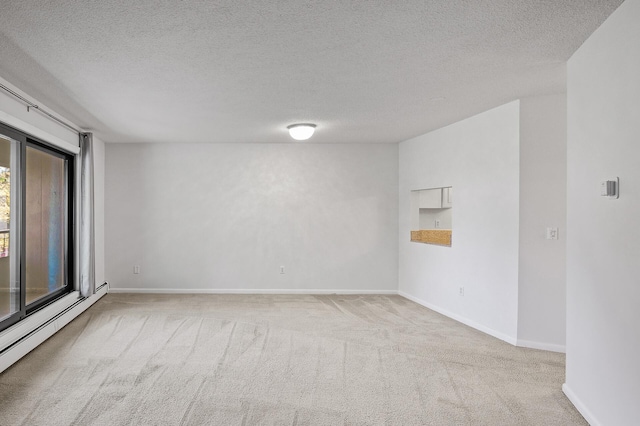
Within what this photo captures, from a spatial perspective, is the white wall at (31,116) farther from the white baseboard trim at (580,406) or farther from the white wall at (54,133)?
the white baseboard trim at (580,406)

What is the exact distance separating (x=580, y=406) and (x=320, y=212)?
13.9 feet

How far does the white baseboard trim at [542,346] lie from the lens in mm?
3752

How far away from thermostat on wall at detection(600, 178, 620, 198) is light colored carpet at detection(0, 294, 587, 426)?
4.73 ft

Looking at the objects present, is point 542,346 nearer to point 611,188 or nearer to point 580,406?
point 580,406

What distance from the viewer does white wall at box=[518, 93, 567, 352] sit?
12.4 ft

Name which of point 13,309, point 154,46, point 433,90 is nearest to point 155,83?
point 154,46

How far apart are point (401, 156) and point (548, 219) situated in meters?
2.68

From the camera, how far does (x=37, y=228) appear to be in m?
4.89

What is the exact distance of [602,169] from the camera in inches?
92.7

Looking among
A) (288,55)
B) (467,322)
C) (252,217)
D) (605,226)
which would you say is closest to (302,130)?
(252,217)

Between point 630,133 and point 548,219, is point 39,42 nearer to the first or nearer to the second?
point 630,133

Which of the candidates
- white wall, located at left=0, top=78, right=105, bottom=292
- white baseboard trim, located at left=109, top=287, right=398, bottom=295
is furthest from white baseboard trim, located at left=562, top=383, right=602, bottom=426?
white wall, located at left=0, top=78, right=105, bottom=292

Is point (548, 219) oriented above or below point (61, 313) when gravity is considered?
above

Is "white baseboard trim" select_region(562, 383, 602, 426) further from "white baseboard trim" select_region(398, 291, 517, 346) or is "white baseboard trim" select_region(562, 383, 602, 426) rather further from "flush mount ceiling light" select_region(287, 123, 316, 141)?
"flush mount ceiling light" select_region(287, 123, 316, 141)
